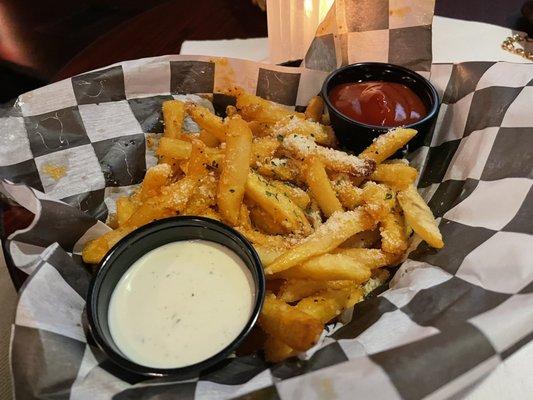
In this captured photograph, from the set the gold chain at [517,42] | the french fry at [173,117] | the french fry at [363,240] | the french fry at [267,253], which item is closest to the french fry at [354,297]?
the french fry at [363,240]

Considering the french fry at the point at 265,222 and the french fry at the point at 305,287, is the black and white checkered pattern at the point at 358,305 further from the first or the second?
the french fry at the point at 265,222

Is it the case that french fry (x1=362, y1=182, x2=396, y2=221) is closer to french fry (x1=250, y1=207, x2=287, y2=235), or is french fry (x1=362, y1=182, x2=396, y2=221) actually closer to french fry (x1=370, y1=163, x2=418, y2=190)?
french fry (x1=370, y1=163, x2=418, y2=190)

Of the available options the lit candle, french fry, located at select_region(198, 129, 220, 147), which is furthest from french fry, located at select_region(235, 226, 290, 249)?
the lit candle

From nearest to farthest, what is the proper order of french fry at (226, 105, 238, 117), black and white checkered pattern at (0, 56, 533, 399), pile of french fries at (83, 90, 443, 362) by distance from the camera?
black and white checkered pattern at (0, 56, 533, 399) < pile of french fries at (83, 90, 443, 362) < french fry at (226, 105, 238, 117)

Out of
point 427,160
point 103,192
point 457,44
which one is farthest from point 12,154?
point 457,44

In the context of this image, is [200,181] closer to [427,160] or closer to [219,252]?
[219,252]

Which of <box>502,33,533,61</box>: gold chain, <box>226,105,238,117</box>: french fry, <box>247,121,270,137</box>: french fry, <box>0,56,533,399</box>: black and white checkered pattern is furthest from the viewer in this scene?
<box>502,33,533,61</box>: gold chain
